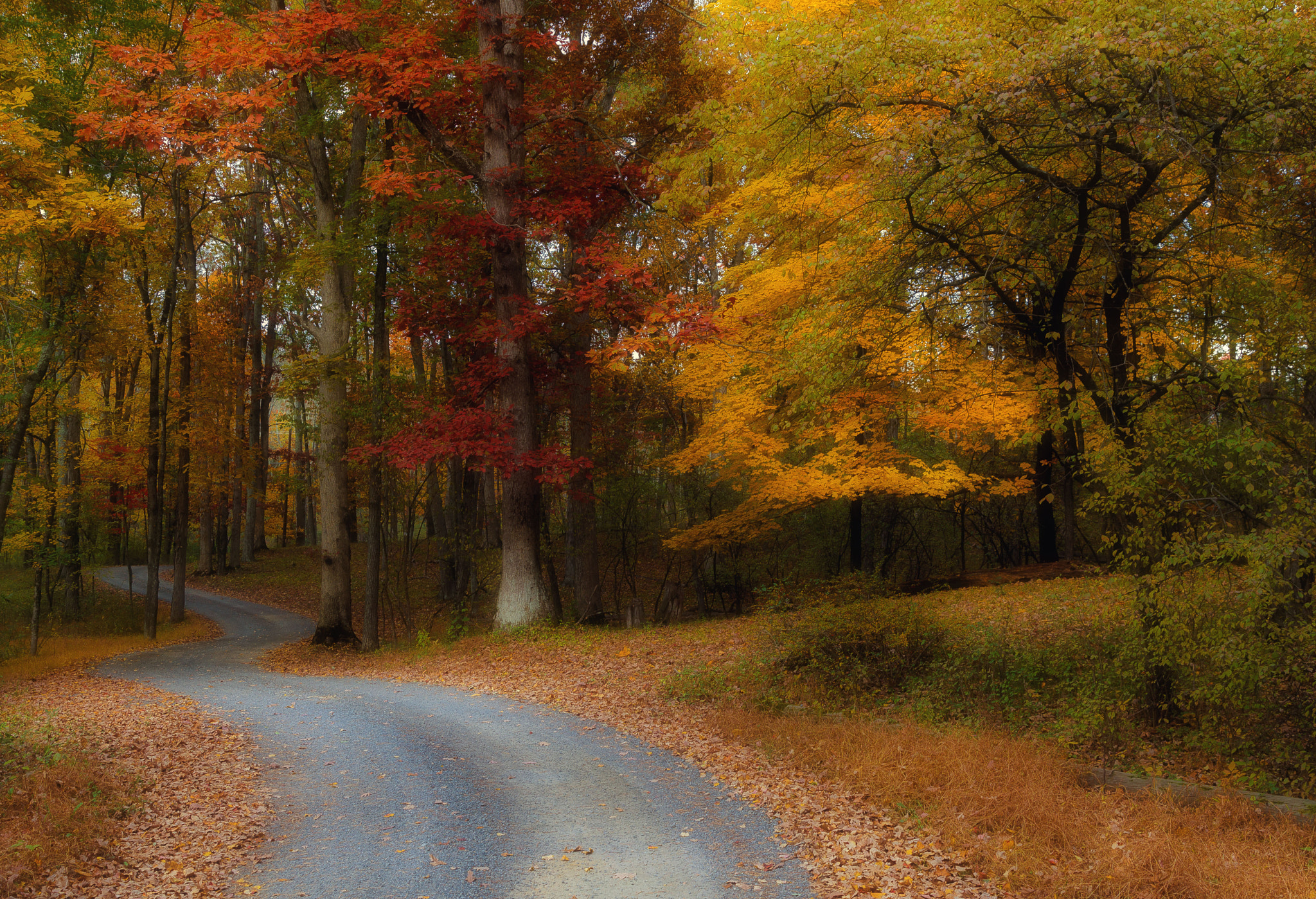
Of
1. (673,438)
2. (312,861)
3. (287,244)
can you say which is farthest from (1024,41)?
(287,244)

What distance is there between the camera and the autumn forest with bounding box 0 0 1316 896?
664 cm

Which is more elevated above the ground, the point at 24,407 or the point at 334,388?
the point at 334,388

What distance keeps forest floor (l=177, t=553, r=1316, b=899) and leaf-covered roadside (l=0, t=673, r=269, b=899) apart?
149 inches

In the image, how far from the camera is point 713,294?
69.5 ft

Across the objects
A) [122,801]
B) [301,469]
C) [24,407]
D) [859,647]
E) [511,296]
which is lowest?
[122,801]

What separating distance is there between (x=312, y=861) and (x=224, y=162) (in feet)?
68.3

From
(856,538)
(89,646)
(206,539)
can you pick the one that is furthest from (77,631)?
(856,538)

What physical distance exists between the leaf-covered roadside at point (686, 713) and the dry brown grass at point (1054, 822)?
0.81ft

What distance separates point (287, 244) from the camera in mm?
27812

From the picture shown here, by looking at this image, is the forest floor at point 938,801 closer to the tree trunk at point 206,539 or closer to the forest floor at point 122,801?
the forest floor at point 122,801

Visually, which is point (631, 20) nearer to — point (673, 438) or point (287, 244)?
point (673, 438)

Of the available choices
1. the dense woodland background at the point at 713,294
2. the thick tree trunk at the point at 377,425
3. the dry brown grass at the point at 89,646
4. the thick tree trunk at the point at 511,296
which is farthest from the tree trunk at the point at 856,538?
the dry brown grass at the point at 89,646

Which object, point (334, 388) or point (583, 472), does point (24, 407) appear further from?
point (583, 472)

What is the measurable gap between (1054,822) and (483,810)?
4.21 m
